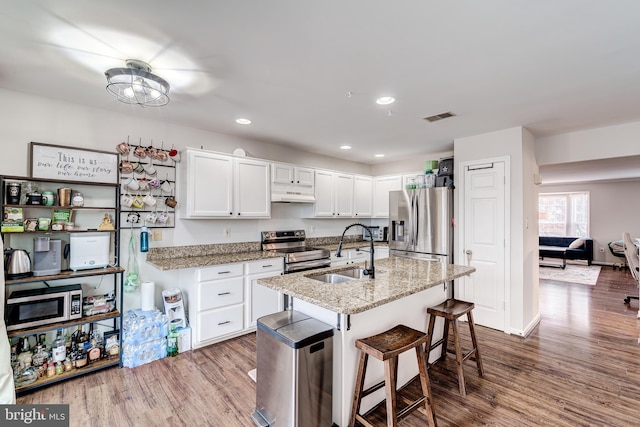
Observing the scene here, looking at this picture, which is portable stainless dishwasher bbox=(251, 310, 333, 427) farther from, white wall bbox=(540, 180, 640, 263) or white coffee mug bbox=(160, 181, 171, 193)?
white wall bbox=(540, 180, 640, 263)

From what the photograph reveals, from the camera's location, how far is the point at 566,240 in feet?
28.2

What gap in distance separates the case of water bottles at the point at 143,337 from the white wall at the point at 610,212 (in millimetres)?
10722

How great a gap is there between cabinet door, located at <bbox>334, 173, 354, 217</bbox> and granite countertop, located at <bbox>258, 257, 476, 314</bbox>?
218 centimetres

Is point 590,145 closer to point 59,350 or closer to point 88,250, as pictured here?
point 88,250

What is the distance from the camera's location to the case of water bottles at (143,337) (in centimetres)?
270

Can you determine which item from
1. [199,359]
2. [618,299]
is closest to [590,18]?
[199,359]

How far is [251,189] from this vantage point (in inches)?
148

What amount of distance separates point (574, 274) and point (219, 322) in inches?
314

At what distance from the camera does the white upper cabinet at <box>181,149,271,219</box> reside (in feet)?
10.8

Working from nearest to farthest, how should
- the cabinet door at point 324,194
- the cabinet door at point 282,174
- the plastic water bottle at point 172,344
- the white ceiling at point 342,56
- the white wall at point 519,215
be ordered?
1. the white ceiling at point 342,56
2. the plastic water bottle at point 172,344
3. the white wall at point 519,215
4. the cabinet door at point 282,174
5. the cabinet door at point 324,194

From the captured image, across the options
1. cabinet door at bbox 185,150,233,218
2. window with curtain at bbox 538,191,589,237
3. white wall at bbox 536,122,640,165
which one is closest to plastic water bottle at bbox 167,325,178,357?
cabinet door at bbox 185,150,233,218

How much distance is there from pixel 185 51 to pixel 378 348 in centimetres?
221

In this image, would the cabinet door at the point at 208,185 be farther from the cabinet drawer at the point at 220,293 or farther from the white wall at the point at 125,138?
the cabinet drawer at the point at 220,293

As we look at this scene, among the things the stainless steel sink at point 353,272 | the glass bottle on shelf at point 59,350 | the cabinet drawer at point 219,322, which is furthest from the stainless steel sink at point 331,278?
the glass bottle on shelf at point 59,350
